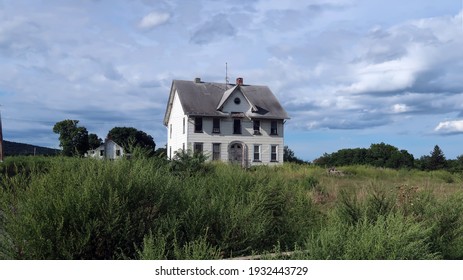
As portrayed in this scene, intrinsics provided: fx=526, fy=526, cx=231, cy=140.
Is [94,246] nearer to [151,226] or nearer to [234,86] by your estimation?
[151,226]

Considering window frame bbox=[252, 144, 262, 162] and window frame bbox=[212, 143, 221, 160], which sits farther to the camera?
window frame bbox=[252, 144, 262, 162]

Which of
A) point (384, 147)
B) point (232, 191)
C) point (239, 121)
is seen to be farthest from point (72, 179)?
point (384, 147)

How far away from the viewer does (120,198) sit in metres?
6.21

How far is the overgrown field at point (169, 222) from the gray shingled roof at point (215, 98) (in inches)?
1190

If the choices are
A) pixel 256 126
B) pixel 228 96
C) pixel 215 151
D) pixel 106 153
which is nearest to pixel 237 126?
pixel 256 126

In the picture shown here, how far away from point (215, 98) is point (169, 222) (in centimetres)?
3437

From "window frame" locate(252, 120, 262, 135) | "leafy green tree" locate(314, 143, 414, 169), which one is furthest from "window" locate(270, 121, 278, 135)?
"leafy green tree" locate(314, 143, 414, 169)

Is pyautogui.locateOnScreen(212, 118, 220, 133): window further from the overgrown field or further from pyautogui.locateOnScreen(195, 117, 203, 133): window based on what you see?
the overgrown field

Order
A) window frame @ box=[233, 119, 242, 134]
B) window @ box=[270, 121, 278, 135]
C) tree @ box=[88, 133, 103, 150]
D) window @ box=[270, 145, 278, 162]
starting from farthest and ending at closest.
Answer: window @ box=[270, 121, 278, 135] < window @ box=[270, 145, 278, 162] < window frame @ box=[233, 119, 242, 134] < tree @ box=[88, 133, 103, 150]

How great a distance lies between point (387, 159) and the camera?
4025cm

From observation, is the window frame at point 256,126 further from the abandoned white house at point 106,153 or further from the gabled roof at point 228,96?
the abandoned white house at point 106,153

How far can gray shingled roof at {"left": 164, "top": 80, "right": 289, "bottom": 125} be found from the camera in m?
38.7

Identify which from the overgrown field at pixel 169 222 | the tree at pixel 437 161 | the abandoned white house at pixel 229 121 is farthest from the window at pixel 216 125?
the overgrown field at pixel 169 222

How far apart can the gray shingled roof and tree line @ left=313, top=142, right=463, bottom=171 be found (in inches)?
210
